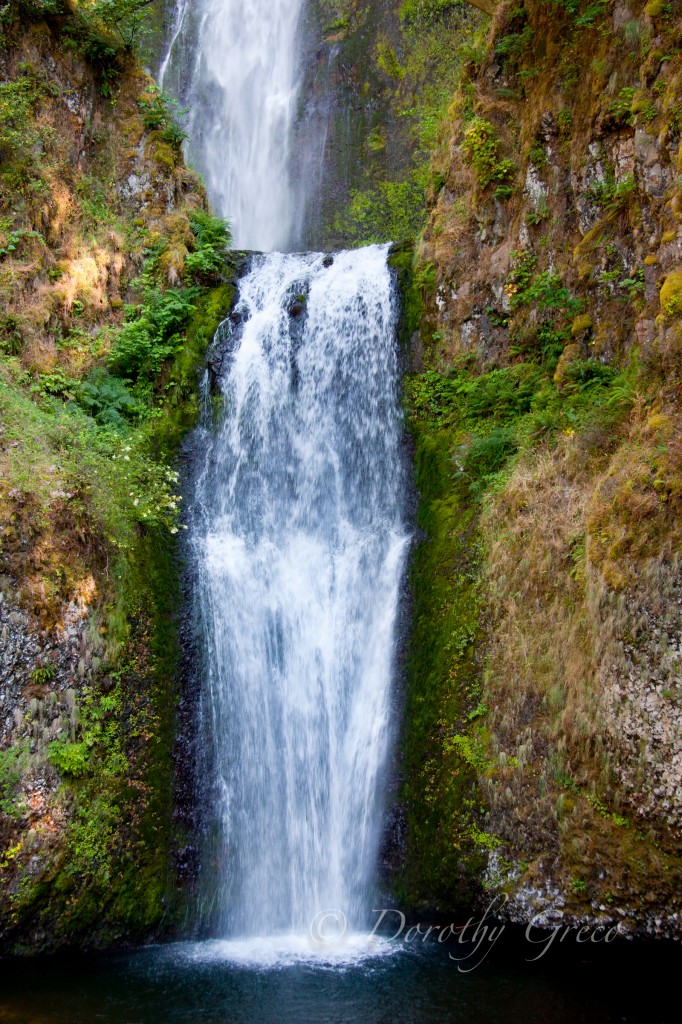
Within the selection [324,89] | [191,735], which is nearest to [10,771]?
[191,735]

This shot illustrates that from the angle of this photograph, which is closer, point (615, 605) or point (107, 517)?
point (615, 605)

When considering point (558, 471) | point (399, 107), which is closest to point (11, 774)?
point (558, 471)

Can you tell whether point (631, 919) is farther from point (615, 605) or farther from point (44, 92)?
point (44, 92)

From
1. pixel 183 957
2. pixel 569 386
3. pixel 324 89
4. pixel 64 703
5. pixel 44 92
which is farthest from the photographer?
pixel 324 89

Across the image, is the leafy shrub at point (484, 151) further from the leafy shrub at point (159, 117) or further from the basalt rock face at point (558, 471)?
the leafy shrub at point (159, 117)

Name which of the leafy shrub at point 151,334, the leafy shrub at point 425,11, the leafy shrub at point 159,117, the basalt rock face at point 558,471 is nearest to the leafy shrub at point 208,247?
the leafy shrub at point 151,334

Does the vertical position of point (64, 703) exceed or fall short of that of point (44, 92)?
it falls short

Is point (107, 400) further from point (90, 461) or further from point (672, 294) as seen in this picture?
point (672, 294)
